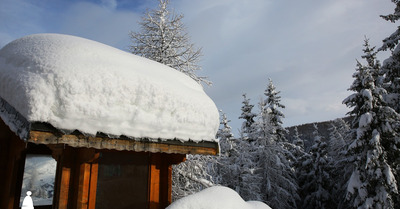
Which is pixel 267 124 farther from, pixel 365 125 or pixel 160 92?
pixel 160 92

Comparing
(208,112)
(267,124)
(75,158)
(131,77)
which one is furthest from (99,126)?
(267,124)

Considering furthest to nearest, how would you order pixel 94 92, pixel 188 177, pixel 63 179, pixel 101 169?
pixel 188 177 < pixel 101 169 < pixel 63 179 < pixel 94 92

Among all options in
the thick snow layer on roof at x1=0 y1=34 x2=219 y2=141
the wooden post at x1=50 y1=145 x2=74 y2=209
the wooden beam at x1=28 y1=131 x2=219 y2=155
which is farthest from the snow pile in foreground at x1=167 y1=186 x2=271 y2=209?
the wooden post at x1=50 y1=145 x2=74 y2=209

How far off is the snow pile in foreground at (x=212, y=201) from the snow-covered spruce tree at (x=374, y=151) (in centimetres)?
1258

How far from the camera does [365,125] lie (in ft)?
46.0

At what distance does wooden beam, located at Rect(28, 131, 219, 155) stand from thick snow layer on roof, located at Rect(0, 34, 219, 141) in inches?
5.2

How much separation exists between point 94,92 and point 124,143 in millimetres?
829

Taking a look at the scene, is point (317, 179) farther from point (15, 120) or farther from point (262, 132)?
point (15, 120)

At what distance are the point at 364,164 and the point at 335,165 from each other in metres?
9.83

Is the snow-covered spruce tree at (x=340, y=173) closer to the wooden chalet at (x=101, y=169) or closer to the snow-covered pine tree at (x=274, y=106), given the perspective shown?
the snow-covered pine tree at (x=274, y=106)

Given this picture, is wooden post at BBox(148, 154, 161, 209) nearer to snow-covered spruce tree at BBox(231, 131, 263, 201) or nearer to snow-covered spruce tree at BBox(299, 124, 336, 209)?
snow-covered spruce tree at BBox(231, 131, 263, 201)

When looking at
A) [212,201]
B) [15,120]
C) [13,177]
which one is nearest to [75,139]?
[15,120]

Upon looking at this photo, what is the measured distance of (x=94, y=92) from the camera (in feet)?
11.2

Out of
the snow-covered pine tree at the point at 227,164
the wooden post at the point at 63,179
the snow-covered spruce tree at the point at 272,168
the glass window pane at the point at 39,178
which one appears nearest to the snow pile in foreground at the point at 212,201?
the wooden post at the point at 63,179
